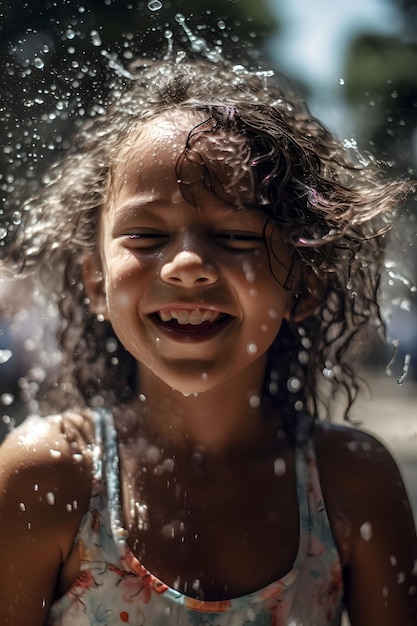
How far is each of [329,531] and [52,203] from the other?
3.42 ft

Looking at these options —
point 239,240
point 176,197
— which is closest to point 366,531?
point 239,240

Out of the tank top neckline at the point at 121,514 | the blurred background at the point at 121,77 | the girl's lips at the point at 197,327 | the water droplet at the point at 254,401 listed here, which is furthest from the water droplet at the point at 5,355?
the girl's lips at the point at 197,327

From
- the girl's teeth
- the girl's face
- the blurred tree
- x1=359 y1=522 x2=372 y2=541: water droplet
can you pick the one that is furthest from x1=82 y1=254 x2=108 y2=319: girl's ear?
the blurred tree

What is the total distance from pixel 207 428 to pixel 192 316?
30 centimetres

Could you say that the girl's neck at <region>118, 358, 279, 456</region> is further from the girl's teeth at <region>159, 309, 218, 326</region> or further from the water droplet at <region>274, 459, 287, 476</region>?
the girl's teeth at <region>159, 309, 218, 326</region>

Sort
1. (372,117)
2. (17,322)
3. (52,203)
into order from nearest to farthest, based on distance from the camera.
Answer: (52,203) < (17,322) < (372,117)

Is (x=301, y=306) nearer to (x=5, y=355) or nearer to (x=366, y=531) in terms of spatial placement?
(x=366, y=531)

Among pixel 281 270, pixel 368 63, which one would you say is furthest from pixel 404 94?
pixel 281 270

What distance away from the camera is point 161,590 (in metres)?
1.79

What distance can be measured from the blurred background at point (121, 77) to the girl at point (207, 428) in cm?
43

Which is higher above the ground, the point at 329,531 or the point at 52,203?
the point at 52,203

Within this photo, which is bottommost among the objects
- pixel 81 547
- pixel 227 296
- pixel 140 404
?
pixel 81 547

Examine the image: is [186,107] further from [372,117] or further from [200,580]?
[372,117]

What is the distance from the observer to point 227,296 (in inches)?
69.4
